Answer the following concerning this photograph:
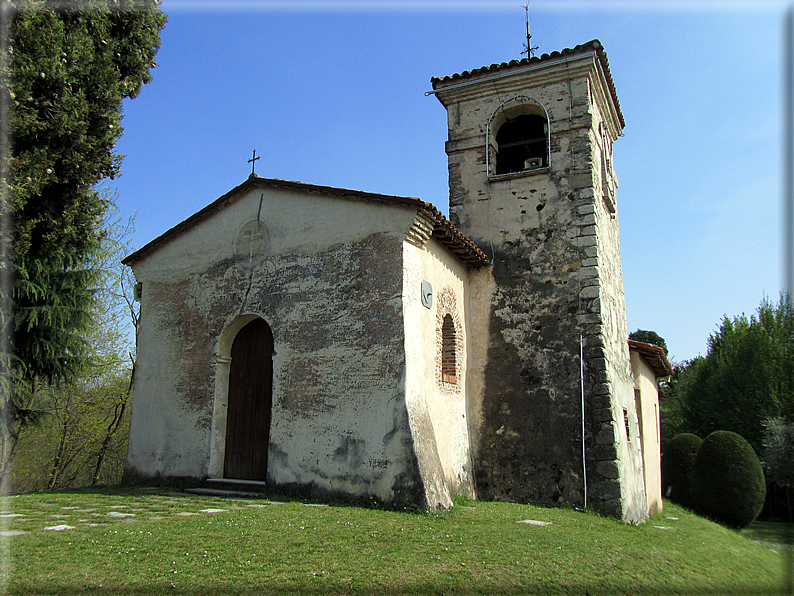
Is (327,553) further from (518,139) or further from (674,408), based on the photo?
(674,408)

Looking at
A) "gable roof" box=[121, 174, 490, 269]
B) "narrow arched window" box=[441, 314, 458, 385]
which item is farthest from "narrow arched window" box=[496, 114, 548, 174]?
"narrow arched window" box=[441, 314, 458, 385]

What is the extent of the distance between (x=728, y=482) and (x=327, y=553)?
1589 cm

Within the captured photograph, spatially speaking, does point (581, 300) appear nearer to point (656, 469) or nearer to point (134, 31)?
point (656, 469)

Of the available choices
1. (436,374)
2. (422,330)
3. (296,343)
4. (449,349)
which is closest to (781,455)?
(449,349)

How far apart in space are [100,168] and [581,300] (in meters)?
8.60

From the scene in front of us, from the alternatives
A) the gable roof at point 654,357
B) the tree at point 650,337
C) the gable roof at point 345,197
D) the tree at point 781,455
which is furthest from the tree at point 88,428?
the tree at point 650,337

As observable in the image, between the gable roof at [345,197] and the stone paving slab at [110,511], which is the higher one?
the gable roof at [345,197]

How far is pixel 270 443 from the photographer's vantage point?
9.32 meters

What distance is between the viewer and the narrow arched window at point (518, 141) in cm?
1291

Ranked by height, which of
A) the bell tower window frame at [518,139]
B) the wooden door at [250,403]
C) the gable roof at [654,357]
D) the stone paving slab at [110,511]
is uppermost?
the bell tower window frame at [518,139]

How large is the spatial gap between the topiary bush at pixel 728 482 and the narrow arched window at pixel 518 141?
11417 millimetres

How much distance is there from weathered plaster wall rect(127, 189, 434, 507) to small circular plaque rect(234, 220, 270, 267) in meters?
0.04

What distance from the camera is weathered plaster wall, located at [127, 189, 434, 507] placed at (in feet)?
28.1

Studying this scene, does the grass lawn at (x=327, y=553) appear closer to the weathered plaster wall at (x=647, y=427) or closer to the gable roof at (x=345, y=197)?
the gable roof at (x=345, y=197)
